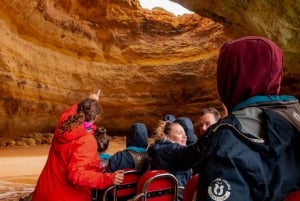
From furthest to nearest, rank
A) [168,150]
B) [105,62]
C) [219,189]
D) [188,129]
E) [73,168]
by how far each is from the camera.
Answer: [105,62], [188,129], [73,168], [168,150], [219,189]

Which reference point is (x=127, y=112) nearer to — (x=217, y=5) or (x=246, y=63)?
(x=217, y=5)

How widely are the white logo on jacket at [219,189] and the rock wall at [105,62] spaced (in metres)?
9.54

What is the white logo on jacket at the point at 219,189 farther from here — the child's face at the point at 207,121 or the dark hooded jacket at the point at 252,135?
the child's face at the point at 207,121

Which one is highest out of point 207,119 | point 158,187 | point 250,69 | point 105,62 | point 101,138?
point 105,62

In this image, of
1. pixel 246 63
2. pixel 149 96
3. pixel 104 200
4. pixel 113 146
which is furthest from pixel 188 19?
pixel 246 63

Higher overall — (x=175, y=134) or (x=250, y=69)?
(x=250, y=69)

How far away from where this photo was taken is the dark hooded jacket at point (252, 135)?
42.7 inches

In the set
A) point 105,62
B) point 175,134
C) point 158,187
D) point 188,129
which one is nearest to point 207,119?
point 188,129

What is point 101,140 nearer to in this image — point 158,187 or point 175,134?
point 175,134

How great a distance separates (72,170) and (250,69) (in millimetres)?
2145

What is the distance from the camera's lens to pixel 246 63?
4.06 feet

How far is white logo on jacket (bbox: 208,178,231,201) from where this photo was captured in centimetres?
107

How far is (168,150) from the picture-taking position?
2709mm

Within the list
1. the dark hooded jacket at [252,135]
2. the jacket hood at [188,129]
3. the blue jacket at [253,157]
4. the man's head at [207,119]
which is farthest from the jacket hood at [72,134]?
the blue jacket at [253,157]
